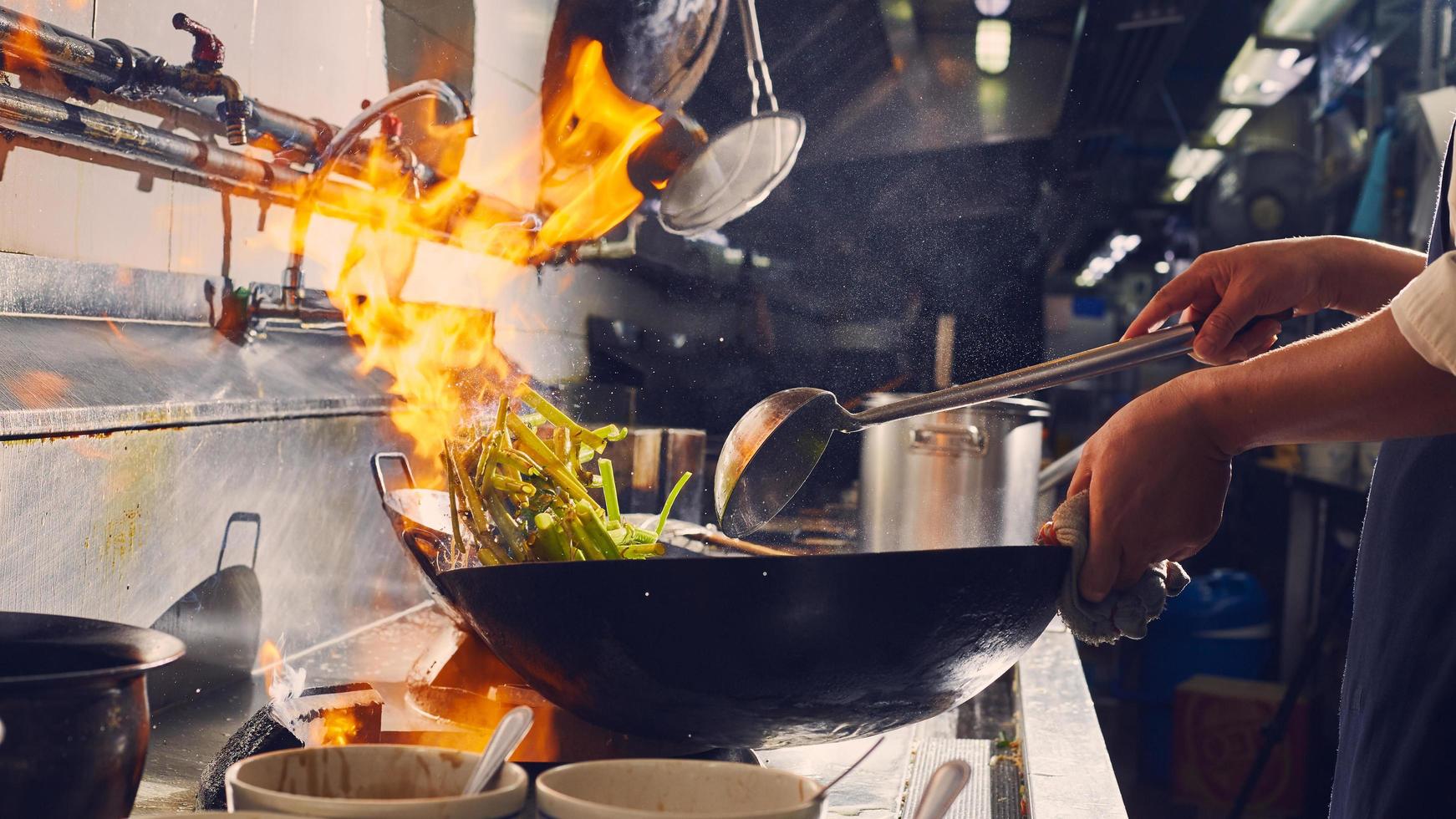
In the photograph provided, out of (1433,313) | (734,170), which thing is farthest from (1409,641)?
(734,170)

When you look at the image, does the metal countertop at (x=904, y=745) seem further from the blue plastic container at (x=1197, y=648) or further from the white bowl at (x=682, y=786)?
the blue plastic container at (x=1197, y=648)

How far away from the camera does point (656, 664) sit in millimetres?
725

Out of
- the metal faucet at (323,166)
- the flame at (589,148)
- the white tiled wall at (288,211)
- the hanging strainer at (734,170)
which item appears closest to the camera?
the white tiled wall at (288,211)

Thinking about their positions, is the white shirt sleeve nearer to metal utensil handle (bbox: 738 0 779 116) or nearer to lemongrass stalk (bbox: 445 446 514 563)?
lemongrass stalk (bbox: 445 446 514 563)

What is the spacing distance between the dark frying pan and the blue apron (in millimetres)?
597

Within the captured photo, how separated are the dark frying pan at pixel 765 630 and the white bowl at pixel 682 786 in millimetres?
150

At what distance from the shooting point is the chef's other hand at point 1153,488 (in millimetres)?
800

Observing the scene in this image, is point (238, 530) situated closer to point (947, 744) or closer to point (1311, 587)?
point (947, 744)

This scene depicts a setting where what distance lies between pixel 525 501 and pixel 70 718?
0.55 metres

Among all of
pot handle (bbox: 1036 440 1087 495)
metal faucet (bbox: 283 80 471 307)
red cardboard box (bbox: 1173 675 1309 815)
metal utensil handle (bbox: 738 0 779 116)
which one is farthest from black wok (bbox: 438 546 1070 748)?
red cardboard box (bbox: 1173 675 1309 815)

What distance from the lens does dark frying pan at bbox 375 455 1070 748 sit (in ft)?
2.30

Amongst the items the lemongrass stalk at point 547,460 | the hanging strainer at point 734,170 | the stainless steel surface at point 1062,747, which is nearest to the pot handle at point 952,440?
the stainless steel surface at point 1062,747

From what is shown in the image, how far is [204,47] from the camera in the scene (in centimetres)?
130

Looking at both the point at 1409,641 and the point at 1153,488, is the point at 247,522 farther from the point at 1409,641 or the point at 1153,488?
the point at 1409,641
